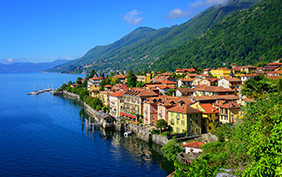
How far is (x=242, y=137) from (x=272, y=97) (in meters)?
5.35

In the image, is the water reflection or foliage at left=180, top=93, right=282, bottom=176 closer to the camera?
foliage at left=180, top=93, right=282, bottom=176

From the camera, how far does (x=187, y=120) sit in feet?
192

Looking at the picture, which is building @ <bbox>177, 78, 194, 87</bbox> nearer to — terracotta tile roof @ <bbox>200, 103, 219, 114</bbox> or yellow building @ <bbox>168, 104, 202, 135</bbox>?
terracotta tile roof @ <bbox>200, 103, 219, 114</bbox>

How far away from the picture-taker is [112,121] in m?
77.6

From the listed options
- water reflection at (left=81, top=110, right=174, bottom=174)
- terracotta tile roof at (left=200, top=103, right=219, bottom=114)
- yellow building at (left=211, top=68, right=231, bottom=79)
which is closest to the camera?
water reflection at (left=81, top=110, right=174, bottom=174)

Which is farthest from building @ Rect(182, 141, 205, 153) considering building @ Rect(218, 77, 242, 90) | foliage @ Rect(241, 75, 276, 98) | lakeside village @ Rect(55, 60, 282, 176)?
building @ Rect(218, 77, 242, 90)

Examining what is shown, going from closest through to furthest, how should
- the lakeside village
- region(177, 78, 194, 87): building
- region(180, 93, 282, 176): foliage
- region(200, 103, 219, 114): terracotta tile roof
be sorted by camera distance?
region(180, 93, 282, 176): foliage, the lakeside village, region(200, 103, 219, 114): terracotta tile roof, region(177, 78, 194, 87): building

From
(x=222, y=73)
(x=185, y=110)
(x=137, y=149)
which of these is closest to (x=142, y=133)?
(x=137, y=149)

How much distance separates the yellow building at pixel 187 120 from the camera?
58562 mm

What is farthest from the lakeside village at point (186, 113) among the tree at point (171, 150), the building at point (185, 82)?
the building at point (185, 82)

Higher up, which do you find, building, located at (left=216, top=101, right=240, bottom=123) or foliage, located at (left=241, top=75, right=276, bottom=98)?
foliage, located at (left=241, top=75, right=276, bottom=98)

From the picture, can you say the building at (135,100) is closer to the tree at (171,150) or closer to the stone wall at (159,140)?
the stone wall at (159,140)

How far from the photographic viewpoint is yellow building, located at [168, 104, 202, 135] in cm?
5856

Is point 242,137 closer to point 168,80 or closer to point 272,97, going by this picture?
point 272,97
